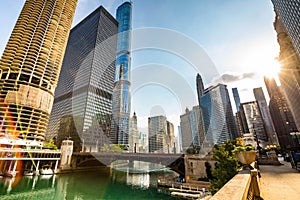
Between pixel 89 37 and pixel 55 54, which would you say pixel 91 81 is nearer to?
pixel 55 54

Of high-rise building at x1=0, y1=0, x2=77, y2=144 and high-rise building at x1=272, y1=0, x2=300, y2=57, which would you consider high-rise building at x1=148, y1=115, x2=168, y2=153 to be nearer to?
high-rise building at x1=0, y1=0, x2=77, y2=144

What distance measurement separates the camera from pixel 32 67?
68.8 metres

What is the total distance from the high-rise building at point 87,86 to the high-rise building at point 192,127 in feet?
235

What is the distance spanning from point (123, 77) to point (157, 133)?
80581mm

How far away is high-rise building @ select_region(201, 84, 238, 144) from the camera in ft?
493

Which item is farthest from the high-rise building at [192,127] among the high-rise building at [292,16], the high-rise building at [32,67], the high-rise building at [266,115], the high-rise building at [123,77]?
the high-rise building at [32,67]

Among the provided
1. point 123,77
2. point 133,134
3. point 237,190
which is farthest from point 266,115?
point 237,190

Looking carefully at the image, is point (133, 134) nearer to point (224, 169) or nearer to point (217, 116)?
point (217, 116)

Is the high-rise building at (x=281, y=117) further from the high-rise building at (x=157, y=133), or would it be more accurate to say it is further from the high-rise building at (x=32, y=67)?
the high-rise building at (x=32, y=67)

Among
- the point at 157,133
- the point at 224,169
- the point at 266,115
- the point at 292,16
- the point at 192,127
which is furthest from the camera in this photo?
the point at 266,115

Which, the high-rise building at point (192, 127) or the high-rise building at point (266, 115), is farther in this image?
the high-rise building at point (192, 127)

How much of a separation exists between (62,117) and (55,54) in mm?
39801

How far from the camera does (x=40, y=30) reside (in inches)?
2965

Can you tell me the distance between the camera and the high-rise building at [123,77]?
497 ft
